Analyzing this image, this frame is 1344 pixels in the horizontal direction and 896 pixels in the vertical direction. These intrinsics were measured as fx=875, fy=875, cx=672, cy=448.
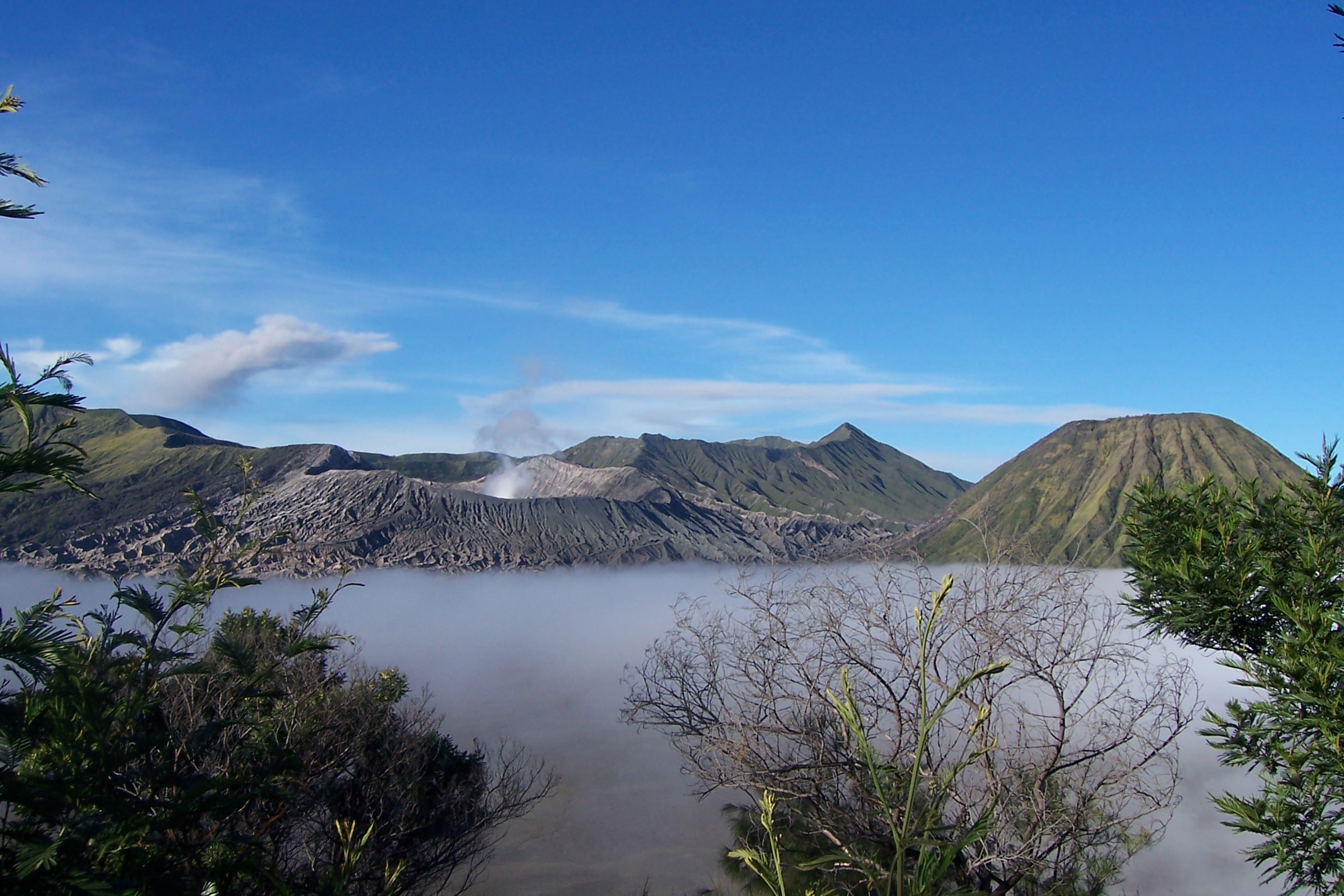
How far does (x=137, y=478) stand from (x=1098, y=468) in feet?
491

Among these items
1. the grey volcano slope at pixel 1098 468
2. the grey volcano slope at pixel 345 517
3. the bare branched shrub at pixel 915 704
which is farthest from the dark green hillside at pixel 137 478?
the bare branched shrub at pixel 915 704

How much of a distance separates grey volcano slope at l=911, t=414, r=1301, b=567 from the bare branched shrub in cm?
11289

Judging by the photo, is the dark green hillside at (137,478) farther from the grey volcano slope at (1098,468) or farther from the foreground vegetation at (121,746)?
the foreground vegetation at (121,746)

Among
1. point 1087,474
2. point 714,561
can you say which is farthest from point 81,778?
point 1087,474

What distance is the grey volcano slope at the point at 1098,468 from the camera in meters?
127

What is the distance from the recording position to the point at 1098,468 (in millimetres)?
142500

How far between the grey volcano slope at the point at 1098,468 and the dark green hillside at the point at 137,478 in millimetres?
93885

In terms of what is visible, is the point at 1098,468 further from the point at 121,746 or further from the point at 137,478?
the point at 121,746

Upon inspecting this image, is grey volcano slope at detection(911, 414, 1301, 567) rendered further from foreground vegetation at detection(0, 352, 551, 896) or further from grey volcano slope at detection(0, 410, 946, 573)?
foreground vegetation at detection(0, 352, 551, 896)

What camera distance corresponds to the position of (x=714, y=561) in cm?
13675

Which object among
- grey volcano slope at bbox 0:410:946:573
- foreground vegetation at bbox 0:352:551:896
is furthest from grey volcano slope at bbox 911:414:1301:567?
foreground vegetation at bbox 0:352:551:896

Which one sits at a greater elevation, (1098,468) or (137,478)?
(1098,468)

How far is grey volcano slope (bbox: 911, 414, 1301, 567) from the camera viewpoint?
127m

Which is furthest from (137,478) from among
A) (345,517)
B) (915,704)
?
(915,704)
